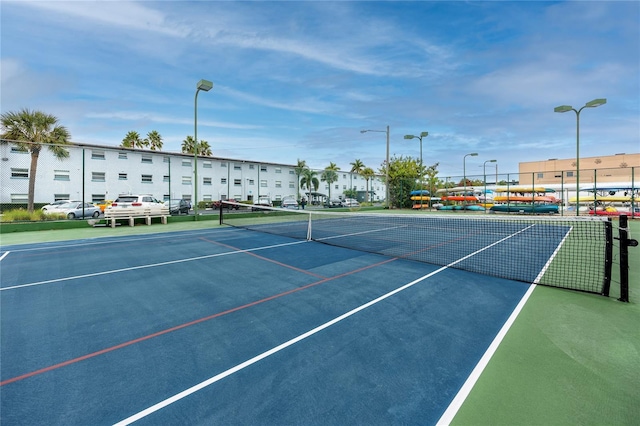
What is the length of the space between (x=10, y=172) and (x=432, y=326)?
2157cm

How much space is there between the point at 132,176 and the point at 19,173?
1617 centimetres

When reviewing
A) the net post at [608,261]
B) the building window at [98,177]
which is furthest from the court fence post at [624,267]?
the building window at [98,177]

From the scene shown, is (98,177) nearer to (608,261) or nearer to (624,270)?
(608,261)

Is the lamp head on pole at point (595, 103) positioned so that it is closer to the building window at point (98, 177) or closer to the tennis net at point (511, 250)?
the tennis net at point (511, 250)

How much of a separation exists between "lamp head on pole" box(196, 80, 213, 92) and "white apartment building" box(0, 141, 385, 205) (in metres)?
5.07

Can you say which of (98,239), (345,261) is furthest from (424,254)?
(98,239)

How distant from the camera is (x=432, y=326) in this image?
14.1 feet

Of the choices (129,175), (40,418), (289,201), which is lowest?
(40,418)

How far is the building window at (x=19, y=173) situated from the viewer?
613 inches

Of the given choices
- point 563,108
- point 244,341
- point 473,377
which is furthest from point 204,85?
point 563,108

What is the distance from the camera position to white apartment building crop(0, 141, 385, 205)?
16281 millimetres

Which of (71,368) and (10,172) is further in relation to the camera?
(10,172)

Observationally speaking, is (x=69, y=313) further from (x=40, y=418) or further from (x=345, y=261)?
(x=345, y=261)

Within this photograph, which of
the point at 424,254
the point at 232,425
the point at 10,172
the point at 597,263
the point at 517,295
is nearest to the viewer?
the point at 232,425
